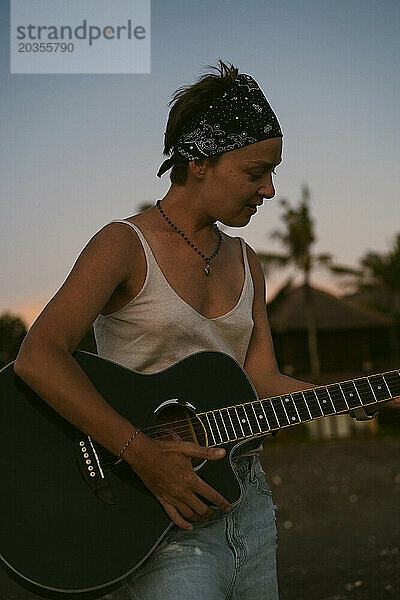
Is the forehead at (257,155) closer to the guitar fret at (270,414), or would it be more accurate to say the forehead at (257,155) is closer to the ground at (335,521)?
the guitar fret at (270,414)

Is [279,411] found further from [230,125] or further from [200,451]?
[230,125]

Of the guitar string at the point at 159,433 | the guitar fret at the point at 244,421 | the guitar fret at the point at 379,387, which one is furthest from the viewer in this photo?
the guitar fret at the point at 379,387

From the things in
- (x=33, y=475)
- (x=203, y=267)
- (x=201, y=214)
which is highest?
A: (x=201, y=214)

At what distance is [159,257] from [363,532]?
6626 millimetres

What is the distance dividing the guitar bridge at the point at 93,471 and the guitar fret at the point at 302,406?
1.88 ft

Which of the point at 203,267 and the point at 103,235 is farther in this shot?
the point at 203,267

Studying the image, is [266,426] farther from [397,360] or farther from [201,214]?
[397,360]

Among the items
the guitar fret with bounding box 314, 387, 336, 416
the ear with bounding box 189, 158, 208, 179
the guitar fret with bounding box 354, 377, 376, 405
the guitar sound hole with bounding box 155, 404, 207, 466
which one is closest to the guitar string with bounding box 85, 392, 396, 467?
the guitar sound hole with bounding box 155, 404, 207, 466

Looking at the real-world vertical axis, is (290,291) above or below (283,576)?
above

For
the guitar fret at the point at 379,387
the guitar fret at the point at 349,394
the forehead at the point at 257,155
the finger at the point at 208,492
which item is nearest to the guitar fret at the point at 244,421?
the finger at the point at 208,492

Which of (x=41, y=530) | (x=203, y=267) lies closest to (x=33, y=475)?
(x=41, y=530)

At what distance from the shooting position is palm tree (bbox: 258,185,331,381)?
26.9 metres

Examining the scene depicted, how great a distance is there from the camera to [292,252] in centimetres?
2739

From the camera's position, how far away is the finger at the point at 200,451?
1736mm
